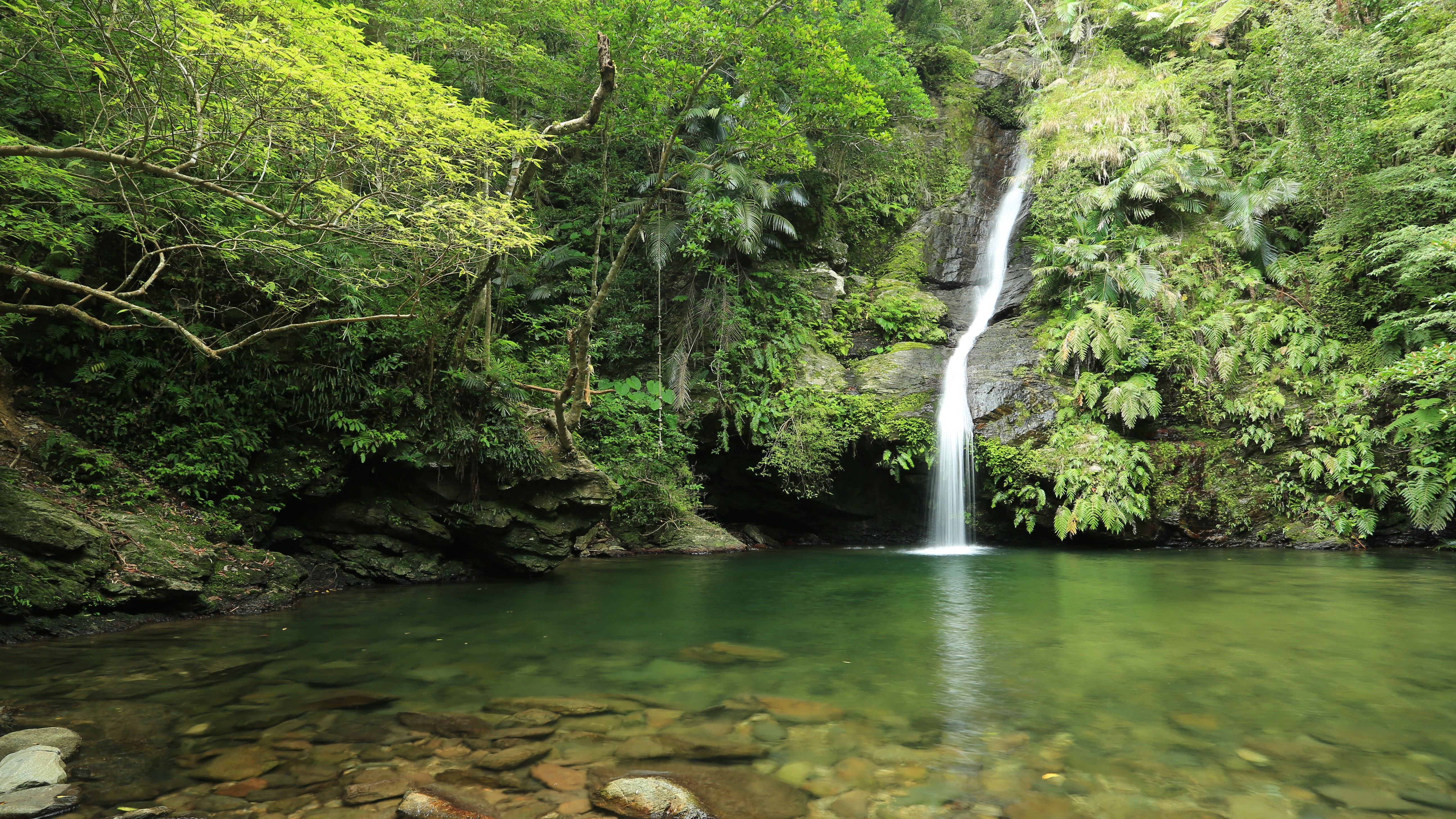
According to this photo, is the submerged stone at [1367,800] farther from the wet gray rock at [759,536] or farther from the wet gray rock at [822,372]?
the wet gray rock at [759,536]

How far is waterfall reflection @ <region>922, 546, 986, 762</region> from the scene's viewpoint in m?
3.75

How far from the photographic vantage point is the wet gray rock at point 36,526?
17.6ft

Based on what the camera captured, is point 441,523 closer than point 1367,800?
No

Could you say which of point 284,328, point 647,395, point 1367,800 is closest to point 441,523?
point 284,328

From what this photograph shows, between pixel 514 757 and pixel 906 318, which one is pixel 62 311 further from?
pixel 906 318

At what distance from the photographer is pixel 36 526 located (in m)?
5.44

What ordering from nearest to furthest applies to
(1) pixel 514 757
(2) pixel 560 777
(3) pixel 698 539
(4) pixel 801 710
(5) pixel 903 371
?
(2) pixel 560 777, (1) pixel 514 757, (4) pixel 801 710, (3) pixel 698 539, (5) pixel 903 371

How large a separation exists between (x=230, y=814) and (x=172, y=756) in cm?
88

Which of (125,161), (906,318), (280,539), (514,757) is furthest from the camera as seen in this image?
(906,318)

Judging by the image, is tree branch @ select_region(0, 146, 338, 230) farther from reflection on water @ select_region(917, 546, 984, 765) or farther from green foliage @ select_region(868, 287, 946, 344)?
green foliage @ select_region(868, 287, 946, 344)

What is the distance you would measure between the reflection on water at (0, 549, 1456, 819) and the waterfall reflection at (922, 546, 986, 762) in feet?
0.09

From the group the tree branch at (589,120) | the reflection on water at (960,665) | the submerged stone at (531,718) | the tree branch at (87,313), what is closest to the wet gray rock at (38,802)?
the submerged stone at (531,718)

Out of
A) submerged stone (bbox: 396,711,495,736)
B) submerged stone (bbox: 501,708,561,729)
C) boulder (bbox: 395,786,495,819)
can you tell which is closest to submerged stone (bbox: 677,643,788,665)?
submerged stone (bbox: 501,708,561,729)

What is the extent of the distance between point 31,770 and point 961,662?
217 inches
